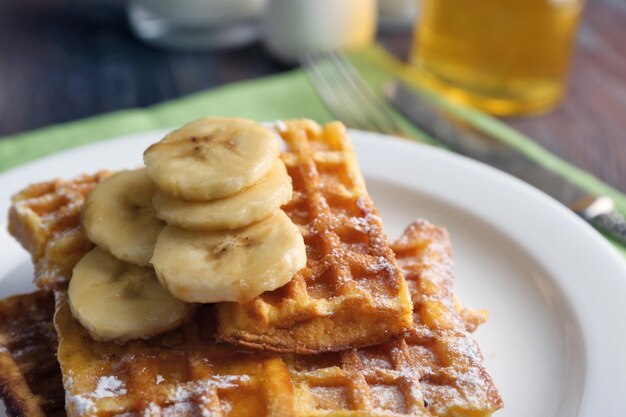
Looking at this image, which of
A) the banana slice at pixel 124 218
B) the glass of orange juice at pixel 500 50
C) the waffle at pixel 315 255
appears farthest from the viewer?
the glass of orange juice at pixel 500 50

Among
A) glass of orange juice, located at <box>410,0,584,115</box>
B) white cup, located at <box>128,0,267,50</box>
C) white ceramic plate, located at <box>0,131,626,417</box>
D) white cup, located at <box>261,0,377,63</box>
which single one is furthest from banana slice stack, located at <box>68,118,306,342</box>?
white cup, located at <box>128,0,267,50</box>

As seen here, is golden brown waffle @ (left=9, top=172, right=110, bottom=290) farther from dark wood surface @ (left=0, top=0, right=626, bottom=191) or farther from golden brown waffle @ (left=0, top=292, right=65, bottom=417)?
dark wood surface @ (left=0, top=0, right=626, bottom=191)

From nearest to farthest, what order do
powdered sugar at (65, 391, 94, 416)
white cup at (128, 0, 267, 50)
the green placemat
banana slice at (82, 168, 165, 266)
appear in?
powdered sugar at (65, 391, 94, 416) < banana slice at (82, 168, 165, 266) < the green placemat < white cup at (128, 0, 267, 50)

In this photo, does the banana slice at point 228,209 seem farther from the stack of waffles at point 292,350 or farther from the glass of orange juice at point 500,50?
the glass of orange juice at point 500,50

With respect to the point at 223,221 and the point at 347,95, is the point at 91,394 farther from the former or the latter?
the point at 347,95

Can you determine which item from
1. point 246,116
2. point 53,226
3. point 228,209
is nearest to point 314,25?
point 246,116

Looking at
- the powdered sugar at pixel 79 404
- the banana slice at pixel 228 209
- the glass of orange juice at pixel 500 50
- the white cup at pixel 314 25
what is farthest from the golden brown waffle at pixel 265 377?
the white cup at pixel 314 25
